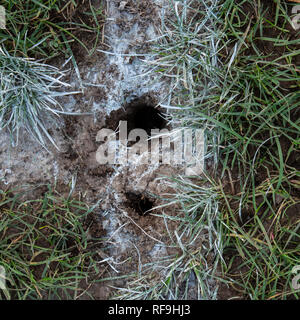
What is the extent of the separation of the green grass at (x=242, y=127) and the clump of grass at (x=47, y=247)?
23.0 inches

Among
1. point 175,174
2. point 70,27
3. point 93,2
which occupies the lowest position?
point 175,174

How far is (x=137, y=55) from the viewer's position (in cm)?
183

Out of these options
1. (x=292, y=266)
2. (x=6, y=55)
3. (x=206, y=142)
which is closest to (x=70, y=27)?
(x=6, y=55)

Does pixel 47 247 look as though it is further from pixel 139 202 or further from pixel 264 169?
pixel 264 169

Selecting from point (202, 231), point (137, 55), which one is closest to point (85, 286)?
point (202, 231)

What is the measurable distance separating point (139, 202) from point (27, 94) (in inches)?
34.2

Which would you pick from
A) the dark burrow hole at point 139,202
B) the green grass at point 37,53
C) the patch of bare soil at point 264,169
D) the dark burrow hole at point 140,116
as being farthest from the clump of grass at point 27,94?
the patch of bare soil at point 264,169

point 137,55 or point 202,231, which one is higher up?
point 137,55

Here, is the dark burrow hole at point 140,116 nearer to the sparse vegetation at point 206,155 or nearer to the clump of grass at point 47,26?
the sparse vegetation at point 206,155

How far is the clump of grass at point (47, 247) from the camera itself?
1779mm

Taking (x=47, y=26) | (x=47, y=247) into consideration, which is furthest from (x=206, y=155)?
(x=47, y=26)

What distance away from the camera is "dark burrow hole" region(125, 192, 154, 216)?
1839 millimetres

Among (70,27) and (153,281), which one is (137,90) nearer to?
(70,27)

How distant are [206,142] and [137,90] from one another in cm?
50
